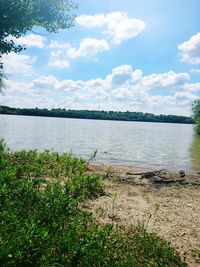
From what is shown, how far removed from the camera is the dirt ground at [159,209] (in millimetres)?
8373

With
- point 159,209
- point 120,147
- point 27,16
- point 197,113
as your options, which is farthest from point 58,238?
point 197,113

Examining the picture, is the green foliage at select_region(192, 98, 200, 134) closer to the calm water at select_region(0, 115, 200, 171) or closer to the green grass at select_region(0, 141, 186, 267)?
the calm water at select_region(0, 115, 200, 171)

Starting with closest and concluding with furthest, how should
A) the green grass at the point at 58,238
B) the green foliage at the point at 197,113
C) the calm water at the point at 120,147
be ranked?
the green grass at the point at 58,238
the calm water at the point at 120,147
the green foliage at the point at 197,113

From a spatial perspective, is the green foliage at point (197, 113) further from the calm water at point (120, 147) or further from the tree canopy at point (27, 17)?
the tree canopy at point (27, 17)

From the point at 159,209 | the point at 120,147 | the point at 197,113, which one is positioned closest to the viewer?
the point at 159,209

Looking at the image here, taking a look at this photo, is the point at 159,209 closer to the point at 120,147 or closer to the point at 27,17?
the point at 27,17

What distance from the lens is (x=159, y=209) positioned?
35.5 ft

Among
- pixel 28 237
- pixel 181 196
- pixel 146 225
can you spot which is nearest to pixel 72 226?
pixel 28 237

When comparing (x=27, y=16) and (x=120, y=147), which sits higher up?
(x=27, y=16)

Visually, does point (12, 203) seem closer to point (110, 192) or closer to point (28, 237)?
point (28, 237)

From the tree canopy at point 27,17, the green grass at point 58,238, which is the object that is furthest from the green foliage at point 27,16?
the green grass at point 58,238

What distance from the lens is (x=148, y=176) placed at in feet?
58.2

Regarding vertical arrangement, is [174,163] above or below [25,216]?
below

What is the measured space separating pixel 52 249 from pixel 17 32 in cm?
1301
